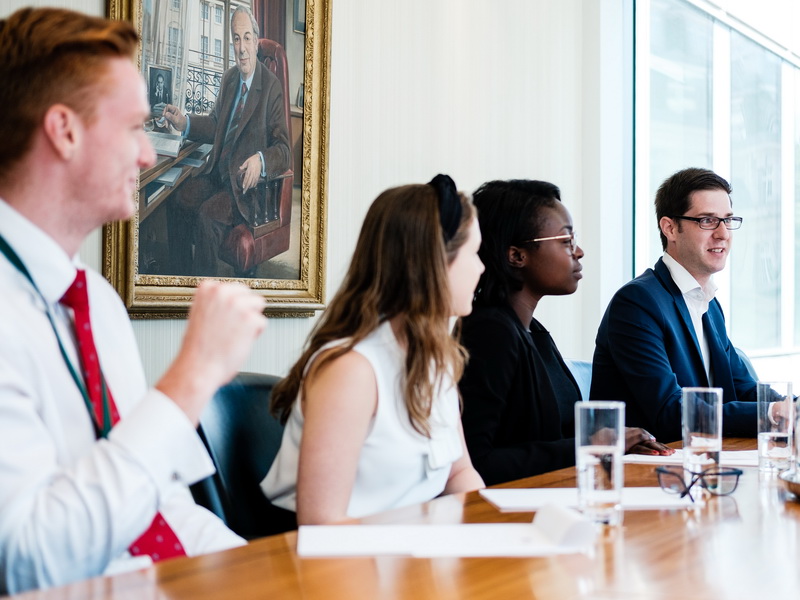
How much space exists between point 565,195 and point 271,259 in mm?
1992

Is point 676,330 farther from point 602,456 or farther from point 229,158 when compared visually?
point 602,456

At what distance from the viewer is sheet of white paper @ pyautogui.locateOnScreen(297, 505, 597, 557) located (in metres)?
1.20

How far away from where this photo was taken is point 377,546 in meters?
→ 1.22

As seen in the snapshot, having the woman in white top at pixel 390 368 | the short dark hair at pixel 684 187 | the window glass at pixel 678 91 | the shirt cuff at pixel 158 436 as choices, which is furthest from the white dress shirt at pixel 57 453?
the window glass at pixel 678 91

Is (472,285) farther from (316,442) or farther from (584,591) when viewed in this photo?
(584,591)

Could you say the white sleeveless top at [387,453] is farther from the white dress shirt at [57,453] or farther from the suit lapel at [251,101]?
the suit lapel at [251,101]

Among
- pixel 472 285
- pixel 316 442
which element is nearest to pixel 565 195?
pixel 472 285

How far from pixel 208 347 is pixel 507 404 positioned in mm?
1356

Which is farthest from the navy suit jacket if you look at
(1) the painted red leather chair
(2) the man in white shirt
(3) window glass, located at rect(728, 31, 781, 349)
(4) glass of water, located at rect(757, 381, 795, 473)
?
(2) the man in white shirt

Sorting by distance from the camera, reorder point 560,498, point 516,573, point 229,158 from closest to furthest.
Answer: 1. point 516,573
2. point 560,498
3. point 229,158

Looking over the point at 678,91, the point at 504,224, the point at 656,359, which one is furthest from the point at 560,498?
the point at 678,91

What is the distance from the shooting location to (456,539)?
49.9 inches

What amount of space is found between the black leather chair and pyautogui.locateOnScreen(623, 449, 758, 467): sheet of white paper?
76 cm

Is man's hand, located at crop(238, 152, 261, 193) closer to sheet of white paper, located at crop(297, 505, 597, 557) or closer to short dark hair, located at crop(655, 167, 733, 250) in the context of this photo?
short dark hair, located at crop(655, 167, 733, 250)
